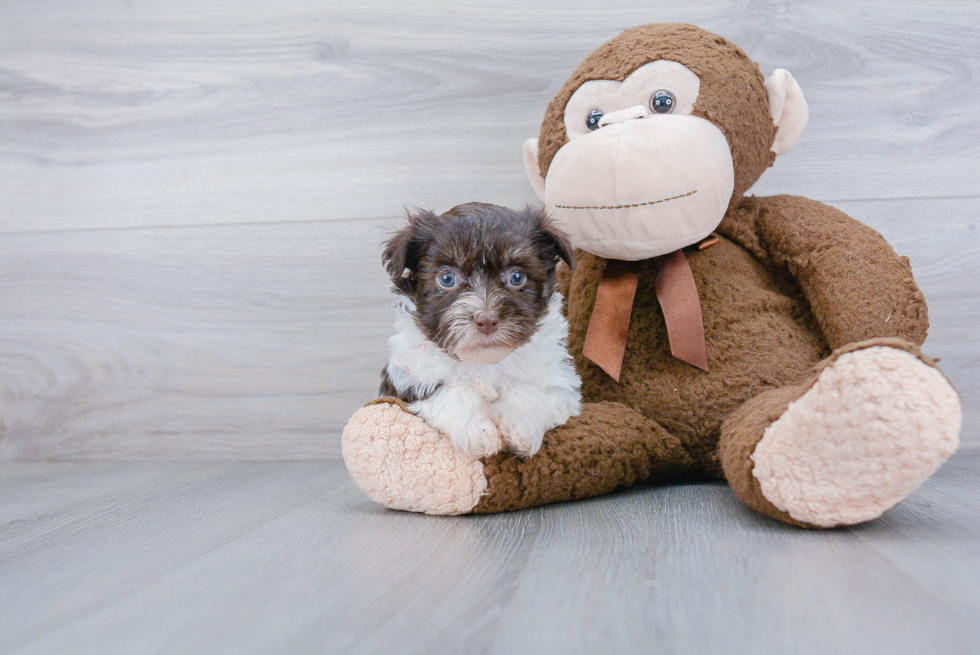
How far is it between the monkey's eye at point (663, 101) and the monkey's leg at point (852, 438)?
2.27 ft

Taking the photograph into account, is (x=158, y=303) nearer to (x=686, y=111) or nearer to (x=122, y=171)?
(x=122, y=171)

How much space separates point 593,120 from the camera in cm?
163

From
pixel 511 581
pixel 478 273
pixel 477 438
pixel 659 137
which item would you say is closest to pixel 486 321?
pixel 478 273

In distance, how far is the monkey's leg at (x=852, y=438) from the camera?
1.05 meters

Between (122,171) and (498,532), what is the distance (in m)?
1.95

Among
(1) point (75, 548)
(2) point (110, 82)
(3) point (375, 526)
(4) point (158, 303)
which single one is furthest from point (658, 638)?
(2) point (110, 82)

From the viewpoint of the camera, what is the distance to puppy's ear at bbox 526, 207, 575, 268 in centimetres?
145

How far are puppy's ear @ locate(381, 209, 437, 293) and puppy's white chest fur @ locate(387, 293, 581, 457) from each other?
0.18 ft

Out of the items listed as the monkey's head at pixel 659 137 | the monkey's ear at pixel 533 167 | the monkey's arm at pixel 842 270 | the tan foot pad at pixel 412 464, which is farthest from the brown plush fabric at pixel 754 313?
the tan foot pad at pixel 412 464

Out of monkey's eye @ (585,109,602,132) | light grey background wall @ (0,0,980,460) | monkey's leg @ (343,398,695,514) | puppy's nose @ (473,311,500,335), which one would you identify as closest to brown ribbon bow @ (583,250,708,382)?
monkey's leg @ (343,398,695,514)

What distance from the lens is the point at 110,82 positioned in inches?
95.0

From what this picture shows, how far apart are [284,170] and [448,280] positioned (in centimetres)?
122

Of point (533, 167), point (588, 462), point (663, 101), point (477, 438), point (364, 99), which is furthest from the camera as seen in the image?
point (364, 99)

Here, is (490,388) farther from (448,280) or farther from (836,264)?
(836,264)
